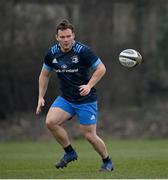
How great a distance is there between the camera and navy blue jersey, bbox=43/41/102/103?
12.1m

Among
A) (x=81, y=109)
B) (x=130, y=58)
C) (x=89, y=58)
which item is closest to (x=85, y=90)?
(x=81, y=109)

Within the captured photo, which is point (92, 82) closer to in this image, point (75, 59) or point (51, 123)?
point (75, 59)

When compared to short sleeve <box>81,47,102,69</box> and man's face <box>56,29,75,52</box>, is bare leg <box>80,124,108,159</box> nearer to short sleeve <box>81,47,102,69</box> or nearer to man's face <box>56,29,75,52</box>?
short sleeve <box>81,47,102,69</box>

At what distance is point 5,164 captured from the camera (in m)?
14.4

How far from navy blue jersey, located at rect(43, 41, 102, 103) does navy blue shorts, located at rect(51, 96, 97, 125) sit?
68 mm

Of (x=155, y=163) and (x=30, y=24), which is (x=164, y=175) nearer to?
(x=155, y=163)

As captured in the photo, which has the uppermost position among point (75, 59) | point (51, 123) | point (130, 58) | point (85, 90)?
point (75, 59)

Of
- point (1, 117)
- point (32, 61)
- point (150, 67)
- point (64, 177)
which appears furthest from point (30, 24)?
point (64, 177)

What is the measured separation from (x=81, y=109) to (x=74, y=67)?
0.65m

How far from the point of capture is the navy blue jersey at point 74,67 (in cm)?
1209

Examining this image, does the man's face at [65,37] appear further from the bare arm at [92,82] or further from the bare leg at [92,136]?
the bare leg at [92,136]

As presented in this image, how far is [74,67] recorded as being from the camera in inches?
477

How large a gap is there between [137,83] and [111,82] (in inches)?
48.5

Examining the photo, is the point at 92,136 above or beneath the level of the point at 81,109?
beneath
